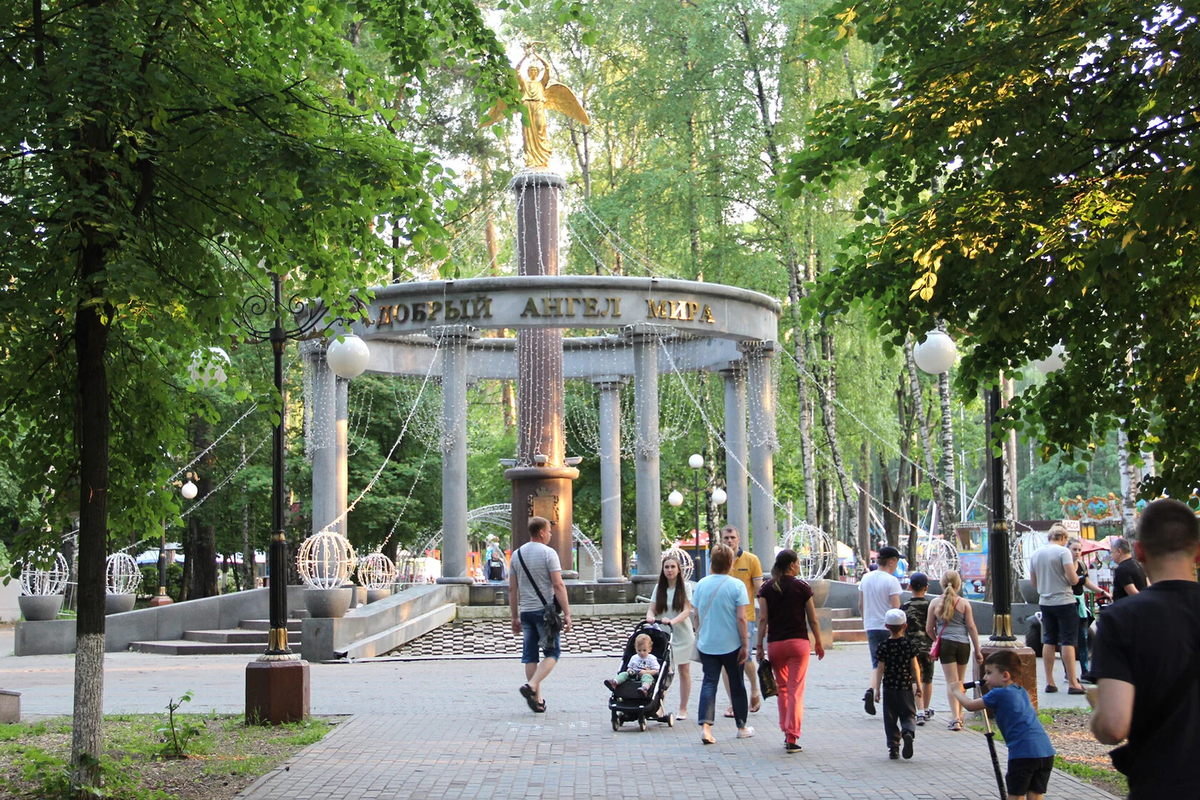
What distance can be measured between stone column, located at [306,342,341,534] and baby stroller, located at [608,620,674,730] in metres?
14.6

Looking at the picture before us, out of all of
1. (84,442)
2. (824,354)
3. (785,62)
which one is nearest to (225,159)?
(84,442)

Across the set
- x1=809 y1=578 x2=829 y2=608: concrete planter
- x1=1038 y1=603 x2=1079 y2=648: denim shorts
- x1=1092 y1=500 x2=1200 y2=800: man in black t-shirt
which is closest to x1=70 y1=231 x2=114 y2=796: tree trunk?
x1=1092 y1=500 x2=1200 y2=800: man in black t-shirt

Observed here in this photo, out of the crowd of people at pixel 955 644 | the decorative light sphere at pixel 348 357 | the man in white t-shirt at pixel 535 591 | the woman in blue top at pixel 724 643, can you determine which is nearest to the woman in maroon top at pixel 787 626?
the crowd of people at pixel 955 644

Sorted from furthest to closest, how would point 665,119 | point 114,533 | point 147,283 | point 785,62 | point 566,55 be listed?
point 566,55, point 665,119, point 785,62, point 114,533, point 147,283

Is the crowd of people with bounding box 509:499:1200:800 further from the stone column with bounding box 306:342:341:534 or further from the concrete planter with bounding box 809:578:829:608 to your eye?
the stone column with bounding box 306:342:341:534

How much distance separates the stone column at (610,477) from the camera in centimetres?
2666

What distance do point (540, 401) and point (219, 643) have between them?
7.50 m

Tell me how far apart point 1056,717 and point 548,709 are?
4.79 meters

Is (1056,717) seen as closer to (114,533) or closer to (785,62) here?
(114,533)

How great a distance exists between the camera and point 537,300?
75.2 ft

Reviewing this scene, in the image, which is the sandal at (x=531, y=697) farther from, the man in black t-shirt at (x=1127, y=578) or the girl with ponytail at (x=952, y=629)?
the man in black t-shirt at (x=1127, y=578)

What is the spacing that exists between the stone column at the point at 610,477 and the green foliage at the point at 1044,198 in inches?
668

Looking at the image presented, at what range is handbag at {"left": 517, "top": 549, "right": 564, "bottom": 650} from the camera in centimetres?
1183

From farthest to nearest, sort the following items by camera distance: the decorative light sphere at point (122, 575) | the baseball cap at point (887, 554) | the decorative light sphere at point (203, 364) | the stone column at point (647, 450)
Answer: the stone column at point (647, 450) < the decorative light sphere at point (122, 575) < the baseball cap at point (887, 554) < the decorative light sphere at point (203, 364)
